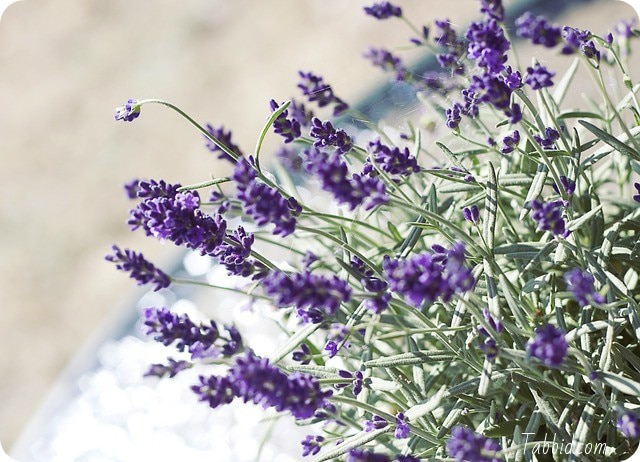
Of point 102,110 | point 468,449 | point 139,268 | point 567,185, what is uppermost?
point 102,110

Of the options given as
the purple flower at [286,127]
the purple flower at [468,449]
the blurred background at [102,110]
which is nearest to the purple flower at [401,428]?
the purple flower at [468,449]

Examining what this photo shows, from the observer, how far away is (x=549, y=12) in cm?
99

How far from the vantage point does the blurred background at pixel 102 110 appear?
2217 mm

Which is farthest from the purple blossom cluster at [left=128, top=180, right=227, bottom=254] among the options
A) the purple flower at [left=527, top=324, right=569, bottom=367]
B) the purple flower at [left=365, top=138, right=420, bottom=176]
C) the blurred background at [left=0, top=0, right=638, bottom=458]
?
the blurred background at [left=0, top=0, right=638, bottom=458]

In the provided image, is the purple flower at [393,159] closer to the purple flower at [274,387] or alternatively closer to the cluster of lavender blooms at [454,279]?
the cluster of lavender blooms at [454,279]

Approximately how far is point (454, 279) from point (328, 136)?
19 centimetres

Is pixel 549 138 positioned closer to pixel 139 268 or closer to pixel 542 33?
pixel 542 33

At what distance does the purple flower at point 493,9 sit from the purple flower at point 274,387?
0.28 m

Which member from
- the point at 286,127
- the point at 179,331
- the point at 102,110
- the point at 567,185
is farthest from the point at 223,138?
the point at 102,110

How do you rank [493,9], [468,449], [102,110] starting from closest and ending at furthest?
[468,449]
[493,9]
[102,110]

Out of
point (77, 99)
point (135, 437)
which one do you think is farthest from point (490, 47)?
point (77, 99)

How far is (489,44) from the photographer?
51 centimetres

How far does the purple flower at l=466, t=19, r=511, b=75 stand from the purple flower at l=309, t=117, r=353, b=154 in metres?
0.12

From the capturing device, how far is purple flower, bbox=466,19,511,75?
1.65ft
